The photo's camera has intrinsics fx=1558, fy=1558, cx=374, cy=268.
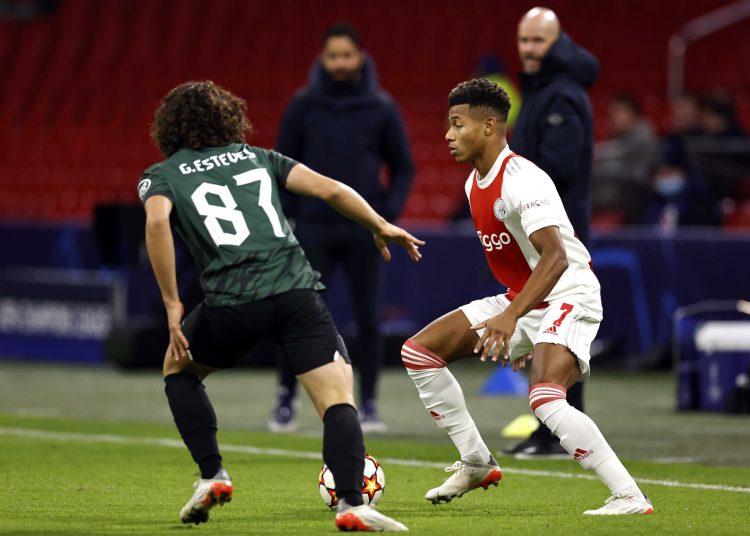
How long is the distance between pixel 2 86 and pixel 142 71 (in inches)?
101

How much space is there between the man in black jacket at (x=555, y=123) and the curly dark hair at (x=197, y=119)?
8.95ft

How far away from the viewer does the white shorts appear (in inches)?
242

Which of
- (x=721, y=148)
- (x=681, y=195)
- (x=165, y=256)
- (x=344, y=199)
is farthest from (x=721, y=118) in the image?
(x=165, y=256)

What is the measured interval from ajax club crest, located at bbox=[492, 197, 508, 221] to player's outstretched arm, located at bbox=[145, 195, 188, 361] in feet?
4.58

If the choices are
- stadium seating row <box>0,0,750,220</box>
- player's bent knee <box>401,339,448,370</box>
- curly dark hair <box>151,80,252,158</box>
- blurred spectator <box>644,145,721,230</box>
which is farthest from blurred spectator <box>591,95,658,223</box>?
curly dark hair <box>151,80,252,158</box>

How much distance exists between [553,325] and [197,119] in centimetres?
162

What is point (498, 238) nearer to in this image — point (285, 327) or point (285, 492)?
point (285, 327)

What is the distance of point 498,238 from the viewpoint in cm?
639

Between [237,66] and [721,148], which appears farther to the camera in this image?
[237,66]

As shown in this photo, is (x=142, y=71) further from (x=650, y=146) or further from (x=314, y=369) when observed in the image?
(x=314, y=369)

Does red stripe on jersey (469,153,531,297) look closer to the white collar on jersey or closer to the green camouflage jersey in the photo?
the white collar on jersey

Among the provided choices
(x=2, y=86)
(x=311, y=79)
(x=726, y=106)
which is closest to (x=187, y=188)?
(x=311, y=79)

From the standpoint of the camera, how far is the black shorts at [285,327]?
5562 millimetres

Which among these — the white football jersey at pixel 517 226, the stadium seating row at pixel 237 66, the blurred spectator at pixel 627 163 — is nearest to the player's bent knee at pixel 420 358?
the white football jersey at pixel 517 226
